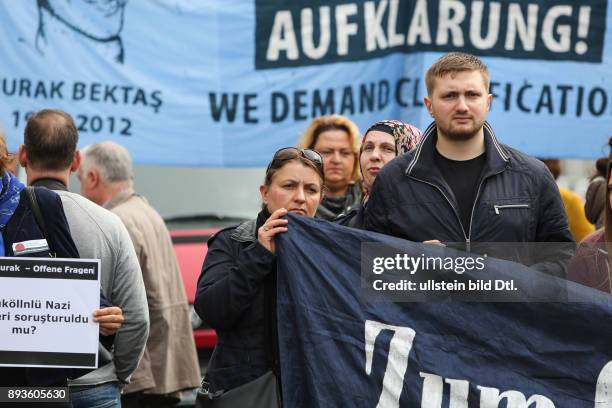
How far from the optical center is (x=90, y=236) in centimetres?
519

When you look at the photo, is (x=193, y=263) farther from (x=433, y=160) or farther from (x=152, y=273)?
(x=433, y=160)

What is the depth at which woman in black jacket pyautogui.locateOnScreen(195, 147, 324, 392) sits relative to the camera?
4676 mm

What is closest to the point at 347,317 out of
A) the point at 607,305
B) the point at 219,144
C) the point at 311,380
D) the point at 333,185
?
the point at 311,380

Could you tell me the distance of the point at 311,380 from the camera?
15.0 ft

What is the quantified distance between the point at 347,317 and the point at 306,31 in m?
3.49

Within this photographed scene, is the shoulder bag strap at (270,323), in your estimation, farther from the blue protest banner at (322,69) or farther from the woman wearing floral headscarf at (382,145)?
the blue protest banner at (322,69)

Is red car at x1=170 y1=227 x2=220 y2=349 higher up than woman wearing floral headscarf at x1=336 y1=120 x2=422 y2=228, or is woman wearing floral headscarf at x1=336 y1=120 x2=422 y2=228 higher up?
woman wearing floral headscarf at x1=336 y1=120 x2=422 y2=228

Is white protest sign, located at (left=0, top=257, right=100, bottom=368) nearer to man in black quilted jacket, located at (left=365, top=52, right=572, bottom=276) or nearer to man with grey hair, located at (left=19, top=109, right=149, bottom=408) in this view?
man with grey hair, located at (left=19, top=109, right=149, bottom=408)

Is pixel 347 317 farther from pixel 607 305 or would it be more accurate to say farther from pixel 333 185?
pixel 333 185

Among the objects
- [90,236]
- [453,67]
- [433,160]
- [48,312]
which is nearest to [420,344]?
[433,160]

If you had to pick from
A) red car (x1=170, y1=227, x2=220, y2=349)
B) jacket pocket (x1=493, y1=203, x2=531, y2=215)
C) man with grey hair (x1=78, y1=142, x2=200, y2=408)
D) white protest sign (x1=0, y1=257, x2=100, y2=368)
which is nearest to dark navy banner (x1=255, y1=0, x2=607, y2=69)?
man with grey hair (x1=78, y1=142, x2=200, y2=408)

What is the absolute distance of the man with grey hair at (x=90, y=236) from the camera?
5180 mm

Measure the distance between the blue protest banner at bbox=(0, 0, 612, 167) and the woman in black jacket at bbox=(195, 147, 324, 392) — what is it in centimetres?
282

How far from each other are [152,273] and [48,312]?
261 centimetres
